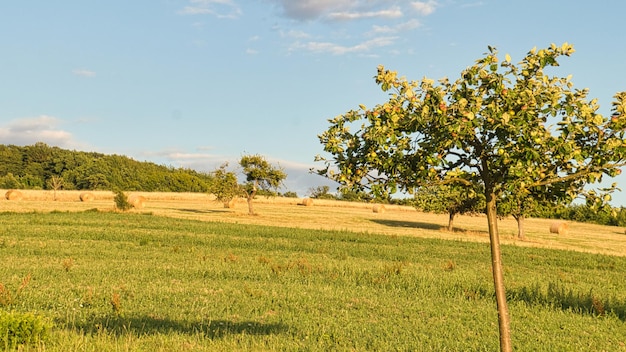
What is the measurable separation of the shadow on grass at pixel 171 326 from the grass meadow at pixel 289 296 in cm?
5

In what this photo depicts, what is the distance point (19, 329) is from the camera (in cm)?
985

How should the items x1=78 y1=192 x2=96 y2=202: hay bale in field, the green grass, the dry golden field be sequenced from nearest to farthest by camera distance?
1. the green grass
2. the dry golden field
3. x1=78 y1=192 x2=96 y2=202: hay bale in field

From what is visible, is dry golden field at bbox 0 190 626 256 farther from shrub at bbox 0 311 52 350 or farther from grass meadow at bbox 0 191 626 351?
shrub at bbox 0 311 52 350

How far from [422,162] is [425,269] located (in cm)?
1645

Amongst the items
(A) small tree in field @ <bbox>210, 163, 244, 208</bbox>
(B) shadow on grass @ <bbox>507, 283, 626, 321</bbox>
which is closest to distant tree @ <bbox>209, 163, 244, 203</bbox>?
(A) small tree in field @ <bbox>210, 163, 244, 208</bbox>

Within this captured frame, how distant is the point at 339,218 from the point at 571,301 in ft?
166

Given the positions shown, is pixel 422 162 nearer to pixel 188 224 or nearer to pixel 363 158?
pixel 363 158

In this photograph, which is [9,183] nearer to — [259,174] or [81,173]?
[81,173]

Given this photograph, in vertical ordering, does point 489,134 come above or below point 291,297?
above

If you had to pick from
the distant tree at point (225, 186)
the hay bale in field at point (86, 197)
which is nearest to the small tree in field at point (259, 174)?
the distant tree at point (225, 186)

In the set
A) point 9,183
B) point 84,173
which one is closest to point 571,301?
point 9,183

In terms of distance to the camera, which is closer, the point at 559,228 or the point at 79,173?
the point at 559,228

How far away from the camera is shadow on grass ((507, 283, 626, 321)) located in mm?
16484

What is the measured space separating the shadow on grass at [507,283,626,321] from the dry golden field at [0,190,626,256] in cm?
2354
